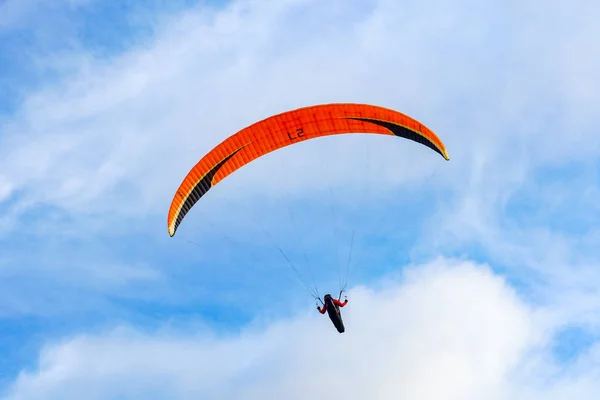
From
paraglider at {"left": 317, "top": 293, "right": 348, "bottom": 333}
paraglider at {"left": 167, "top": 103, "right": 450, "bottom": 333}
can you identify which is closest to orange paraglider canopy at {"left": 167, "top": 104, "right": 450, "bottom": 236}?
paraglider at {"left": 167, "top": 103, "right": 450, "bottom": 333}

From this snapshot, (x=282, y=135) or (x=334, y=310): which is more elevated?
(x=282, y=135)

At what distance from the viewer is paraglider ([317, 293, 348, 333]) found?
149ft

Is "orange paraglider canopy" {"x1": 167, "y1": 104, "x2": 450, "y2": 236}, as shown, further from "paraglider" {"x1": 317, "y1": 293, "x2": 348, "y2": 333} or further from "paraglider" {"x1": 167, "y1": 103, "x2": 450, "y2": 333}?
"paraglider" {"x1": 317, "y1": 293, "x2": 348, "y2": 333}

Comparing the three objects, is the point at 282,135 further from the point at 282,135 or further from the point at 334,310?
the point at 334,310

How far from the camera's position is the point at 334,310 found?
45250 millimetres

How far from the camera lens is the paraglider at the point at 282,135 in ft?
143

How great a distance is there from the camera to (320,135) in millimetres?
44969

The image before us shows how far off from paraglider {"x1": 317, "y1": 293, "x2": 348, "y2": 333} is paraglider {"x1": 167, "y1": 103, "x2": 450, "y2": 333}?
8.62 meters

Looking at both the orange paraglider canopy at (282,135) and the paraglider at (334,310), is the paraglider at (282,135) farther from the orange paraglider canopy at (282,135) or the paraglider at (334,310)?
the paraglider at (334,310)

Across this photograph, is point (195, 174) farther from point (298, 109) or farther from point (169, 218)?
point (298, 109)

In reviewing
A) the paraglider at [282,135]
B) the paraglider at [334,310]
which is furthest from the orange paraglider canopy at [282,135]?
the paraglider at [334,310]

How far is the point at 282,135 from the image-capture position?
44.2 m

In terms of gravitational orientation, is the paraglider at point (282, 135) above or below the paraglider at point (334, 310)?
above

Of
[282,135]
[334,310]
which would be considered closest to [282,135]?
[282,135]
